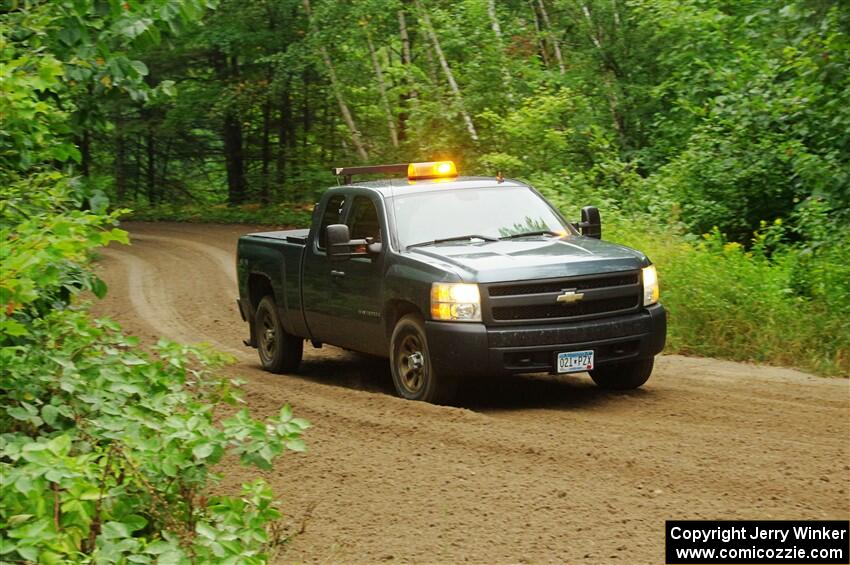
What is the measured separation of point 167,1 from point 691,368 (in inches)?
247

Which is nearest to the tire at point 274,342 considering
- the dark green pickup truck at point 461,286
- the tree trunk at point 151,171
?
the dark green pickup truck at point 461,286

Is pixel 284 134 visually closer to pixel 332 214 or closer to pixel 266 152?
pixel 266 152

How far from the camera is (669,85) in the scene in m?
21.3

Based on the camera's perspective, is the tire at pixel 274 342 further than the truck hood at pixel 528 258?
Yes

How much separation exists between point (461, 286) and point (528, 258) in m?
0.67

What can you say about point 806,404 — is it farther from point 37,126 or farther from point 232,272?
point 232,272

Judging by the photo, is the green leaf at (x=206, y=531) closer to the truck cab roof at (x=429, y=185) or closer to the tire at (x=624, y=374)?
the tire at (x=624, y=374)

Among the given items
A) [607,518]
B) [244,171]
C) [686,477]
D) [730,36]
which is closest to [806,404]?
[686,477]

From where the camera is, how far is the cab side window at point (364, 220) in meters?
11.4

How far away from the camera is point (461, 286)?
9.79m

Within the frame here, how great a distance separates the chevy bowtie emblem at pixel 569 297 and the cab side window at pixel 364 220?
2.04m

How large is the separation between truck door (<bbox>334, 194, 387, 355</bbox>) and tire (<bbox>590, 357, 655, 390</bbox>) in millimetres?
1943

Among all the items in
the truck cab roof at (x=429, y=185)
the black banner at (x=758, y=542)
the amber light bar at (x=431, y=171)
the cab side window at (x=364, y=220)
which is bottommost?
the black banner at (x=758, y=542)

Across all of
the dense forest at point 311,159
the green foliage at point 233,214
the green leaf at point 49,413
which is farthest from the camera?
the green foliage at point 233,214
